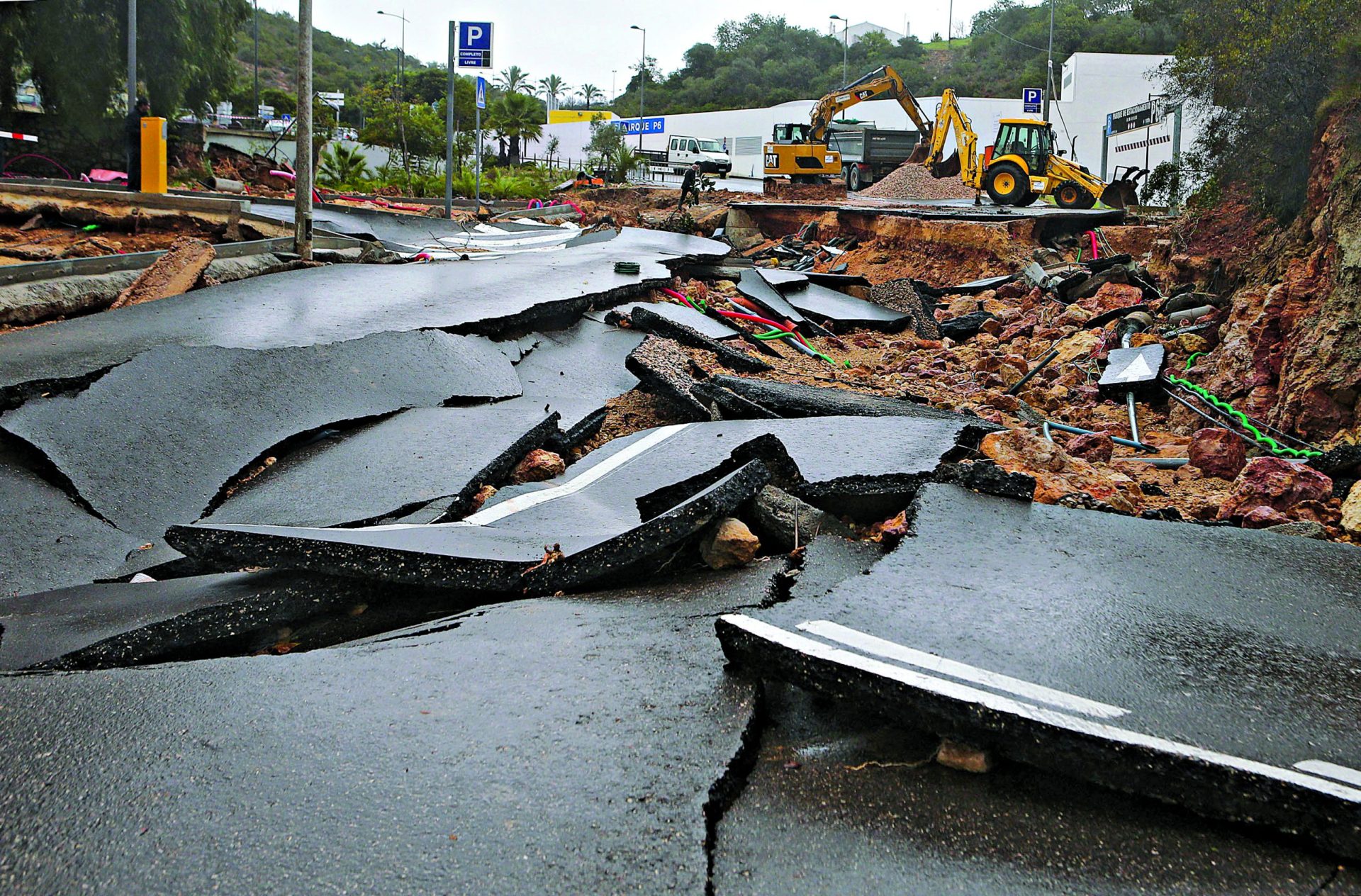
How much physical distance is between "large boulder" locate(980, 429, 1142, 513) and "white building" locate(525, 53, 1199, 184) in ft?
61.4

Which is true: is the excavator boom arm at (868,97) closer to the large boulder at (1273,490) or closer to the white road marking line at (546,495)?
the large boulder at (1273,490)

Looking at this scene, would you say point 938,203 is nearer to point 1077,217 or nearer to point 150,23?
point 1077,217

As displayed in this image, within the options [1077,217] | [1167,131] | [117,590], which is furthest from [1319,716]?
[1167,131]

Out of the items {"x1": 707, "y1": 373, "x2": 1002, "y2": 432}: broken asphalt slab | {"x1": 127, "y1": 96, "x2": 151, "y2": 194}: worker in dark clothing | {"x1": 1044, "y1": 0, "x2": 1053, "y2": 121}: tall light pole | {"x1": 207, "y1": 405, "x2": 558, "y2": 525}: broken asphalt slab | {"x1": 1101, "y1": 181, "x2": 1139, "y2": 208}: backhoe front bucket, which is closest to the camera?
{"x1": 207, "y1": 405, "x2": 558, "y2": 525}: broken asphalt slab

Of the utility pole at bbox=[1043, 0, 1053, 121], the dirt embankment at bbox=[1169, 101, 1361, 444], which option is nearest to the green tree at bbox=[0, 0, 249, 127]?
the utility pole at bbox=[1043, 0, 1053, 121]

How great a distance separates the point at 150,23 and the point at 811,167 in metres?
19.0

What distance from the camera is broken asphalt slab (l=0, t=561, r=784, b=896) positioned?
1896 millimetres

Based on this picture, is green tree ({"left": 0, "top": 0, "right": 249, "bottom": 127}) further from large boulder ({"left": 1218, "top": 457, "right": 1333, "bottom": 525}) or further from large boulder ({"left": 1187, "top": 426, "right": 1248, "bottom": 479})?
large boulder ({"left": 1218, "top": 457, "right": 1333, "bottom": 525})

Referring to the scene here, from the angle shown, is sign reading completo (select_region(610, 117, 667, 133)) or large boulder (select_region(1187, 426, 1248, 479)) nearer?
large boulder (select_region(1187, 426, 1248, 479))

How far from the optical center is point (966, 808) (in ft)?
6.93

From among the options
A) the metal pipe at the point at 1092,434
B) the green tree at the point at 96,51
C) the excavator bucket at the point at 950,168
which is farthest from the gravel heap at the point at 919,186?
the green tree at the point at 96,51

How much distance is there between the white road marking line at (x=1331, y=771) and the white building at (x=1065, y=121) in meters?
21.8

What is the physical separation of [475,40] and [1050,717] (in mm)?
16149

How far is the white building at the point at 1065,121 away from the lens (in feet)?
89.1
